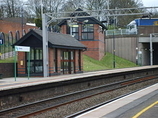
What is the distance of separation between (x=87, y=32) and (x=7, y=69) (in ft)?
83.8

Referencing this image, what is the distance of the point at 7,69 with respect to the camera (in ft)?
99.4

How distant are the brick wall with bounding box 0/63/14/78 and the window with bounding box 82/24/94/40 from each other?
948 inches

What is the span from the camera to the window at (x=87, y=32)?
53.1m

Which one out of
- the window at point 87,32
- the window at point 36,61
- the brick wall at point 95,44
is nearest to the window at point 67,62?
the window at point 36,61

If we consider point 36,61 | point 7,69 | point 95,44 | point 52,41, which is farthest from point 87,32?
point 7,69

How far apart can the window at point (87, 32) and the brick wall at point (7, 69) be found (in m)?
24.1

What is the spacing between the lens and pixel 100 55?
56.5 m

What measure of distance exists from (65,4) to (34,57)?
46.6 metres

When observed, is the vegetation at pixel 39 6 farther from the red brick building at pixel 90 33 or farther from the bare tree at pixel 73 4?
the red brick building at pixel 90 33

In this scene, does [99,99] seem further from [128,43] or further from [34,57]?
[128,43]

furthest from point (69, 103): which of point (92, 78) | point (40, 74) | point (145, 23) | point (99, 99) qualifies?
point (145, 23)

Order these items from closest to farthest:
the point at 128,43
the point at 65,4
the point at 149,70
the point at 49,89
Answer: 1. the point at 49,89
2. the point at 149,70
3. the point at 128,43
4. the point at 65,4

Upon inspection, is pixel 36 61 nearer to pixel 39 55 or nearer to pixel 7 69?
pixel 39 55

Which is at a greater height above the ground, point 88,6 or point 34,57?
point 88,6
